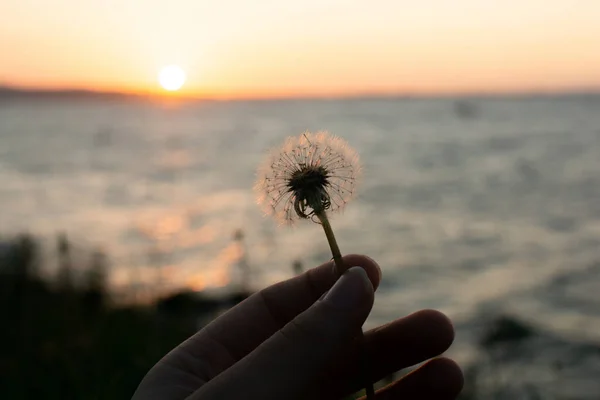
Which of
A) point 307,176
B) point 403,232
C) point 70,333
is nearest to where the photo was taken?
point 307,176

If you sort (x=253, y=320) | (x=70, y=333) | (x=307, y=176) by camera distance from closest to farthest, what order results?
(x=307, y=176), (x=253, y=320), (x=70, y=333)

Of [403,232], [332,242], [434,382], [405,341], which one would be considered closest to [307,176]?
[332,242]

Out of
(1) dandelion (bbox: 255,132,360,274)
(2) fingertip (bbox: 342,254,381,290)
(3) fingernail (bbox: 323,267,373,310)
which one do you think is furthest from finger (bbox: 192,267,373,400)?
(2) fingertip (bbox: 342,254,381,290)

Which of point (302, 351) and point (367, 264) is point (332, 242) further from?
point (367, 264)

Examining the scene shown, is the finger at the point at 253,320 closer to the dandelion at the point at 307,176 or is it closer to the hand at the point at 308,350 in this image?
the hand at the point at 308,350

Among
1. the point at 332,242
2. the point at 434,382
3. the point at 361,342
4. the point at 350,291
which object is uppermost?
the point at 332,242

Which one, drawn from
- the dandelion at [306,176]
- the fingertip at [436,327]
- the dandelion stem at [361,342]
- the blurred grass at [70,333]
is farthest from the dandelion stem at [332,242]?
the blurred grass at [70,333]

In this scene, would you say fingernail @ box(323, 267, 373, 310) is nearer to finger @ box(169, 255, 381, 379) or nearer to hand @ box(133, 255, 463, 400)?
hand @ box(133, 255, 463, 400)

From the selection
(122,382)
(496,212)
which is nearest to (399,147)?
(496,212)
